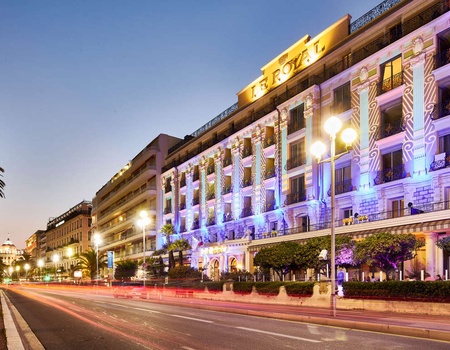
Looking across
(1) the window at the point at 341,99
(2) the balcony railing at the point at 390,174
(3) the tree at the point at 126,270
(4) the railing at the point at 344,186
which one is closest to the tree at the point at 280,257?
(4) the railing at the point at 344,186

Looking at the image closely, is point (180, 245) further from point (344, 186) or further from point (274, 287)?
point (274, 287)

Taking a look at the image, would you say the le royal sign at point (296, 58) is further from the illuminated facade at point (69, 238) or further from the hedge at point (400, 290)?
the illuminated facade at point (69, 238)

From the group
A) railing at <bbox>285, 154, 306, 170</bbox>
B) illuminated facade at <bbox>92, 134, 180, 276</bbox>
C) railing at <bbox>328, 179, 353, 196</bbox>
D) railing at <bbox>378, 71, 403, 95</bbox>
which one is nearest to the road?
railing at <bbox>328, 179, 353, 196</bbox>

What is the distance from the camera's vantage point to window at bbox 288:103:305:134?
3812 centimetres

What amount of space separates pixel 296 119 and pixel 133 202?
4210cm

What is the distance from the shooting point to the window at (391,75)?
2972cm

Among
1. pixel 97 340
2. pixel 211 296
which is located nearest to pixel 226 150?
pixel 211 296

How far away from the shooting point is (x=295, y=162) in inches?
1510

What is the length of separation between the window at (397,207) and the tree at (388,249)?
4475mm

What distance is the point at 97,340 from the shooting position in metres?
11.5

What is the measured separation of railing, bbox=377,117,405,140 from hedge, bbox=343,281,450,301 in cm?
1171

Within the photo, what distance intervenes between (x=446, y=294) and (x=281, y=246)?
47.3 feet

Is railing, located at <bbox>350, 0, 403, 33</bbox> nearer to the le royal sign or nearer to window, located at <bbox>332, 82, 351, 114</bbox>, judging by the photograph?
the le royal sign

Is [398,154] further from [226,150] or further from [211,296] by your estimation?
[226,150]
